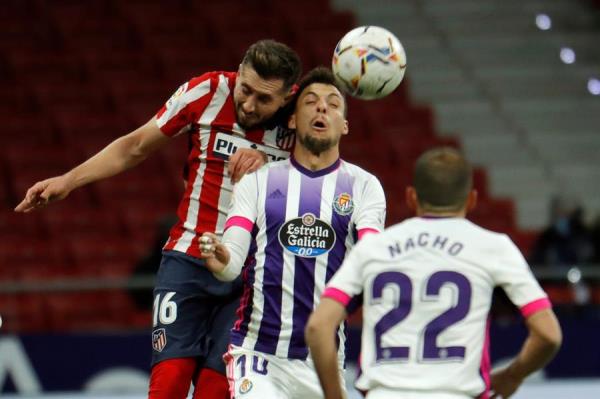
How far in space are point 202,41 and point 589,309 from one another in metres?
5.94

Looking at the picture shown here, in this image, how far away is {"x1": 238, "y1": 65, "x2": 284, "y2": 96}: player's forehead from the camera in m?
5.10

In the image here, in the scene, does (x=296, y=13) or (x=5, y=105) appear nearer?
(x=5, y=105)

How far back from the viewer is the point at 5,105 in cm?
1314

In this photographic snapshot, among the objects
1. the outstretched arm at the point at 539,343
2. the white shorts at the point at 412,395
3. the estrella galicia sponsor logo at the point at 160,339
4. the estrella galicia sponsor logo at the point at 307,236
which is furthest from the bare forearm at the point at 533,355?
the estrella galicia sponsor logo at the point at 160,339

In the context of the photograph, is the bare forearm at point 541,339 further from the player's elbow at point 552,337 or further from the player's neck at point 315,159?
the player's neck at point 315,159

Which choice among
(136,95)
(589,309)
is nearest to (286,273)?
(589,309)

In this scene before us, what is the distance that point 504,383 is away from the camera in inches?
157

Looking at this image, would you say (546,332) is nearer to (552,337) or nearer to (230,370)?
(552,337)

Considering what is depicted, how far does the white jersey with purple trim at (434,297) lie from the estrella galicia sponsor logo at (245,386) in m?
0.99

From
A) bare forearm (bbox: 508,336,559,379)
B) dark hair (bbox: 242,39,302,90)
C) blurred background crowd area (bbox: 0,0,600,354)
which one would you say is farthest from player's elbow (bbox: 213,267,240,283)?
→ blurred background crowd area (bbox: 0,0,600,354)

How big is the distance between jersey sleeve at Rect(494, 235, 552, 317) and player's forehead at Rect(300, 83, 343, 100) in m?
1.37

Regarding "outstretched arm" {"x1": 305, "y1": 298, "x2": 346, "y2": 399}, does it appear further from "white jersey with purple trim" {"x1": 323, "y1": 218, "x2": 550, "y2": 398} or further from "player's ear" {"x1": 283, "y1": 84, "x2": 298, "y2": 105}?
"player's ear" {"x1": 283, "y1": 84, "x2": 298, "y2": 105}

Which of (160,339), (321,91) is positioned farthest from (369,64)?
(160,339)

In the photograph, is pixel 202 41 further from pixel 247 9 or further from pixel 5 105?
pixel 5 105
